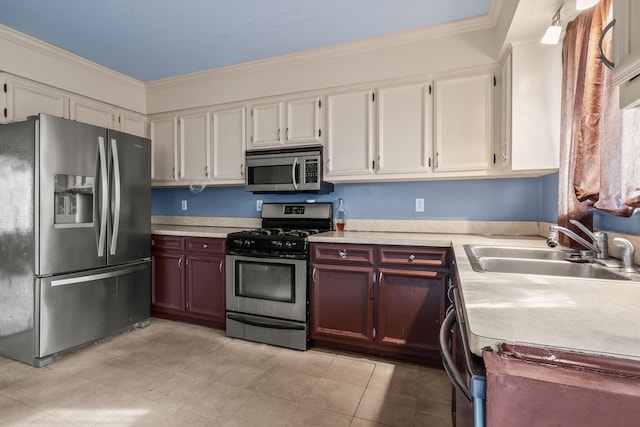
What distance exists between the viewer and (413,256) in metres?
2.28

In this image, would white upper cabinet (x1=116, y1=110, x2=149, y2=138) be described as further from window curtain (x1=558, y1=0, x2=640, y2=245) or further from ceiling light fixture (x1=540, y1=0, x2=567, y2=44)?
window curtain (x1=558, y1=0, x2=640, y2=245)

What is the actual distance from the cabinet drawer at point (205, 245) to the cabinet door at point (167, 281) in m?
0.16

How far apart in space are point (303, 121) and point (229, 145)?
82 cm

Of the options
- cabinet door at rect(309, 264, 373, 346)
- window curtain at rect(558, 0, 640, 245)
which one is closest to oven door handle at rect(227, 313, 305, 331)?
cabinet door at rect(309, 264, 373, 346)

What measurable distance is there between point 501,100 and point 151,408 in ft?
9.75

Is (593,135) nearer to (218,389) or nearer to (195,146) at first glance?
(218,389)

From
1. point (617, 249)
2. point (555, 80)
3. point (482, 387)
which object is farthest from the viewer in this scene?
point (555, 80)

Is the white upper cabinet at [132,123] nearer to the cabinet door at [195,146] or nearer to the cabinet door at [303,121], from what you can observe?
the cabinet door at [195,146]

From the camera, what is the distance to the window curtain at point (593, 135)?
1.31 m

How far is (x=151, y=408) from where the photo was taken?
1821mm

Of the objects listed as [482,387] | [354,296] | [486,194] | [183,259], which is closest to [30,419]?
[183,259]

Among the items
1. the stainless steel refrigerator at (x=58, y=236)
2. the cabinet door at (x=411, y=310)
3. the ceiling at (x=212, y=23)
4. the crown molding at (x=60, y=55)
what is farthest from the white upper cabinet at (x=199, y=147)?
the cabinet door at (x=411, y=310)

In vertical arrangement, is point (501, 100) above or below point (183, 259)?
above

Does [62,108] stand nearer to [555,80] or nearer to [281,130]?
[281,130]
